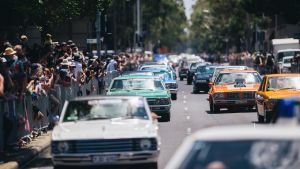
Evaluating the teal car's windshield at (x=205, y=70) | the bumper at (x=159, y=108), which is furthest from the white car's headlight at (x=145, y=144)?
the teal car's windshield at (x=205, y=70)

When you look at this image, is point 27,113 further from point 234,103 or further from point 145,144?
point 234,103

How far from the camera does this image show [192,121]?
93.0 ft

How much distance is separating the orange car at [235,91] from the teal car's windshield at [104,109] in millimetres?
15947

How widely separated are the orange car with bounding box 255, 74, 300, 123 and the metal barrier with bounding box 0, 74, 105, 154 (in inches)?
210

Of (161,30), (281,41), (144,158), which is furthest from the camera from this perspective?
(161,30)

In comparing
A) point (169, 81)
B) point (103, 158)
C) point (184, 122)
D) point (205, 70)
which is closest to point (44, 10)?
point (184, 122)

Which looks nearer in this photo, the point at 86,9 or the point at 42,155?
the point at 42,155

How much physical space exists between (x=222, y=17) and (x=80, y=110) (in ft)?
407

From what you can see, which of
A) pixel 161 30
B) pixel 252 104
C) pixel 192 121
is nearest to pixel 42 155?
pixel 192 121

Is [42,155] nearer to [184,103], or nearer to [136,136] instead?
[136,136]

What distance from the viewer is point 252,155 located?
775cm

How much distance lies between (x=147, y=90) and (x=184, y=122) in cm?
147

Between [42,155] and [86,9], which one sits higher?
[86,9]

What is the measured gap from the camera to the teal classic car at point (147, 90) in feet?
88.8
